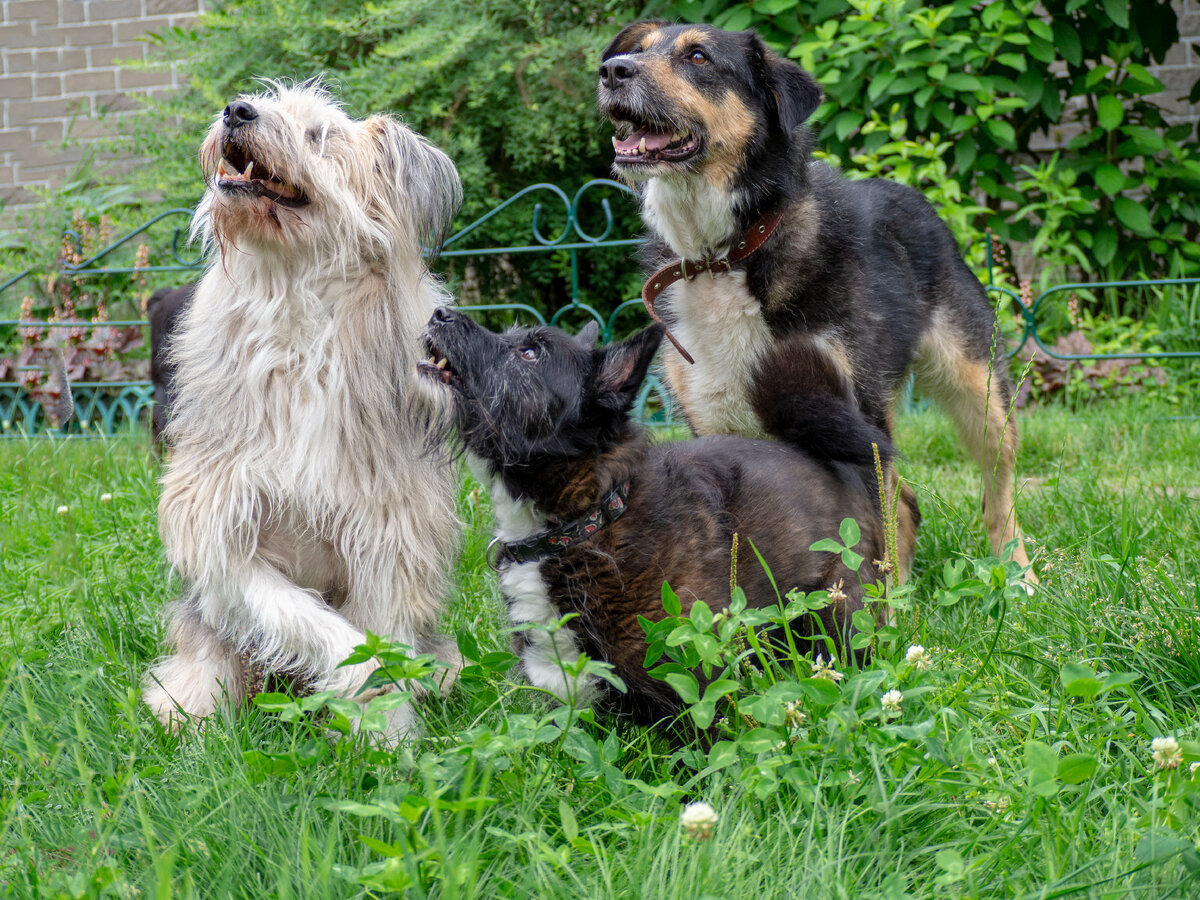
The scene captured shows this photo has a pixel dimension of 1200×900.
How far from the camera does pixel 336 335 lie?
2832 mm

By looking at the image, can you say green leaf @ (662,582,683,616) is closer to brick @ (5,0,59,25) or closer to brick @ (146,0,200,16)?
brick @ (146,0,200,16)

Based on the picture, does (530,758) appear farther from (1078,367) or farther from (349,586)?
(1078,367)

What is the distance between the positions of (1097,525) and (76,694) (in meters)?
3.29

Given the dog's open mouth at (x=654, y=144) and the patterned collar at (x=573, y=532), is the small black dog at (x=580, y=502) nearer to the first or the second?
the patterned collar at (x=573, y=532)

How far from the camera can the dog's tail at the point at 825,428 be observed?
118 inches

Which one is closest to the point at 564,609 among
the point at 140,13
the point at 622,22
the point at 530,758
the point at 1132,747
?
the point at 530,758

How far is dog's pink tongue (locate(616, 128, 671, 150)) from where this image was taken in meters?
3.34

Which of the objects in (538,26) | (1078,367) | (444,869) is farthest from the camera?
(538,26)

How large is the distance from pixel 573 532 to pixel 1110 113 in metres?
5.89

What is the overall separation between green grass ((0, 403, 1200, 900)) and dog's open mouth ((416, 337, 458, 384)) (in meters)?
0.72

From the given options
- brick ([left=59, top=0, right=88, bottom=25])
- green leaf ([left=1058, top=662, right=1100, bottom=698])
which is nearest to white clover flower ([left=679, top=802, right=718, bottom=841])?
green leaf ([left=1058, top=662, right=1100, bottom=698])

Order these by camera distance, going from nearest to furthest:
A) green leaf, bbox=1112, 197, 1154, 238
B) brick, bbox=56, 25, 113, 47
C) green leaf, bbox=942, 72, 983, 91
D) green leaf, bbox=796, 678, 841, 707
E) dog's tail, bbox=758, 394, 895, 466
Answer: green leaf, bbox=796, 678, 841, 707, dog's tail, bbox=758, 394, 895, 466, green leaf, bbox=942, 72, 983, 91, green leaf, bbox=1112, 197, 1154, 238, brick, bbox=56, 25, 113, 47

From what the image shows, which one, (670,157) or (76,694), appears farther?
(670,157)

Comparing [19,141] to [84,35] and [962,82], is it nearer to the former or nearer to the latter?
[84,35]
